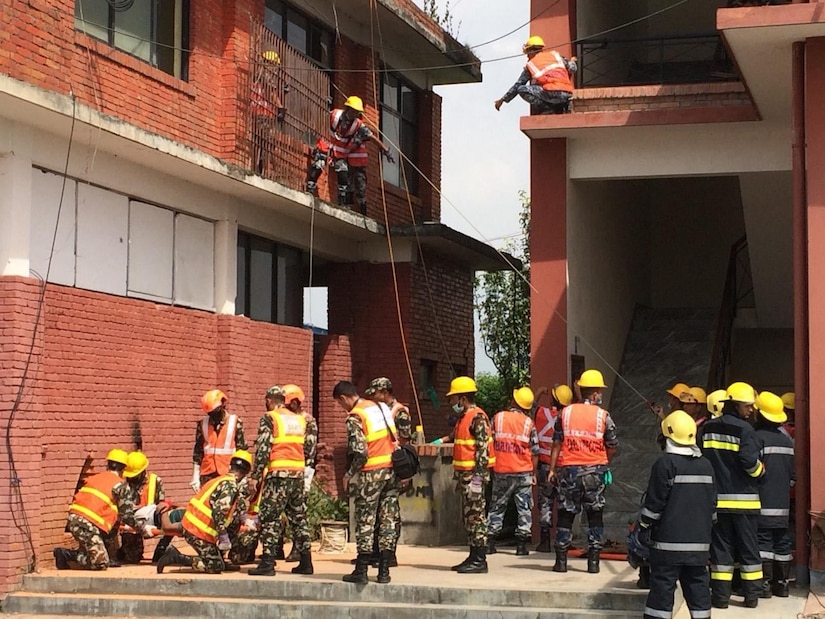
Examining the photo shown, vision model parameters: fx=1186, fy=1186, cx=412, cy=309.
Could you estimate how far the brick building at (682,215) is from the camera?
11.7 m

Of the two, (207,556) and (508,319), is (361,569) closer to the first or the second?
(207,556)

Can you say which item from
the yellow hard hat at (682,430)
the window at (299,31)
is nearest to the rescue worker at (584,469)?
the yellow hard hat at (682,430)

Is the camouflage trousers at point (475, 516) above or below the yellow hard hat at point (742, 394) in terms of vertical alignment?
below

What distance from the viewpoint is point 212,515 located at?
1180 cm

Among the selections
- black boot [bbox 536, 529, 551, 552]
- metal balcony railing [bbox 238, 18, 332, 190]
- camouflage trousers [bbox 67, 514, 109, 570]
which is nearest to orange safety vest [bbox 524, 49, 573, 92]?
metal balcony railing [bbox 238, 18, 332, 190]

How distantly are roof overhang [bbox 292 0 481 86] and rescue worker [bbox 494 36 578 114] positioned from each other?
3.50 meters

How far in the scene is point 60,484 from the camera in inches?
479

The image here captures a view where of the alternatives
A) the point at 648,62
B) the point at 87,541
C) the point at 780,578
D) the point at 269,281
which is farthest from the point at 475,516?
the point at 648,62

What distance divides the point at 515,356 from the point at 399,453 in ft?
50.7

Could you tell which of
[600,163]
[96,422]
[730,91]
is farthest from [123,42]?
[730,91]

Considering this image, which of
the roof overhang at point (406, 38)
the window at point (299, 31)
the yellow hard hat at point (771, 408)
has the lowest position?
the yellow hard hat at point (771, 408)

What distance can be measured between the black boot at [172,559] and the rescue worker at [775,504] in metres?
5.65

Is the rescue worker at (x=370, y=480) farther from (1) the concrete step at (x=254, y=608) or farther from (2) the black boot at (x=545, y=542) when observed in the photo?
(2) the black boot at (x=545, y=542)

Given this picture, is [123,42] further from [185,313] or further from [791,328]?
[791,328]
